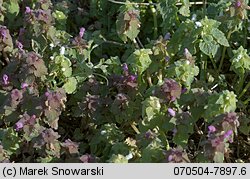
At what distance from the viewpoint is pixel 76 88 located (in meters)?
4.07

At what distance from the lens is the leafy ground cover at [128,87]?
11.8 ft

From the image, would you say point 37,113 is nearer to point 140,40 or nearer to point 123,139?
point 123,139

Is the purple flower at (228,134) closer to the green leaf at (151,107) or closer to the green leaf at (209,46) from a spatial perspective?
the green leaf at (151,107)

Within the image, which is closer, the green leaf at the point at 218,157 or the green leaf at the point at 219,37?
the green leaf at the point at 218,157

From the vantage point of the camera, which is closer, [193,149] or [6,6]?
[193,149]

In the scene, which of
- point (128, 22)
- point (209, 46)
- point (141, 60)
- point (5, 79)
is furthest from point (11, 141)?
point (209, 46)

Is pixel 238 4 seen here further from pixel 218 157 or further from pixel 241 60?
pixel 218 157

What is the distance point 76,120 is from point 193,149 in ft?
2.31

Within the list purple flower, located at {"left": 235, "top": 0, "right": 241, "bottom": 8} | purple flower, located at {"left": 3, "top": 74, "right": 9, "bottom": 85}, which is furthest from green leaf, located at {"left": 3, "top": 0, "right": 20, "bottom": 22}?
purple flower, located at {"left": 235, "top": 0, "right": 241, "bottom": 8}

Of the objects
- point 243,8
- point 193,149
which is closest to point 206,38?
point 243,8

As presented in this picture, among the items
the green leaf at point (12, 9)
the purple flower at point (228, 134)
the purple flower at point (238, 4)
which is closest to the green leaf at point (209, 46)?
the purple flower at point (238, 4)

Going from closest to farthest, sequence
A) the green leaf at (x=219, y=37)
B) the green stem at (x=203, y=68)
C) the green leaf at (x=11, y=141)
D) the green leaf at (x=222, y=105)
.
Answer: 1. the green leaf at (x=222, y=105)
2. the green leaf at (x=11, y=141)
3. the green leaf at (x=219, y=37)
4. the green stem at (x=203, y=68)

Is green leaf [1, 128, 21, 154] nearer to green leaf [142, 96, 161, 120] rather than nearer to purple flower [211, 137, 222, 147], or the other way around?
green leaf [142, 96, 161, 120]

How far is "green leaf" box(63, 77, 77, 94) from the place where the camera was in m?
3.99
